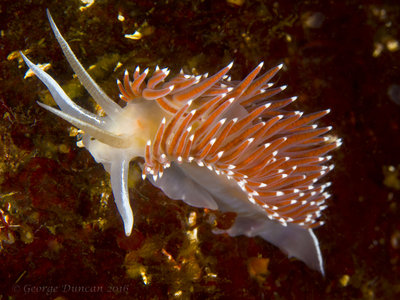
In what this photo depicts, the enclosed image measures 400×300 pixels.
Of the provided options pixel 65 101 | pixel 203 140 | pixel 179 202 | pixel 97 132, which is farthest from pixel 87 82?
pixel 179 202

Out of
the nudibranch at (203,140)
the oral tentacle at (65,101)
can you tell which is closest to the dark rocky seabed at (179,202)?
the nudibranch at (203,140)

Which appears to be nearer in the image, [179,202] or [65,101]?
[65,101]

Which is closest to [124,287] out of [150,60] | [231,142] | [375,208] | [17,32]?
[231,142]

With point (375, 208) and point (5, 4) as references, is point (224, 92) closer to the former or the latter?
point (5, 4)

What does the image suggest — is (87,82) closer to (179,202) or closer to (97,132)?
(97,132)

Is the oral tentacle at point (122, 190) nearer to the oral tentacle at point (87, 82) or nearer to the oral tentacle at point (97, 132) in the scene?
the oral tentacle at point (97, 132)

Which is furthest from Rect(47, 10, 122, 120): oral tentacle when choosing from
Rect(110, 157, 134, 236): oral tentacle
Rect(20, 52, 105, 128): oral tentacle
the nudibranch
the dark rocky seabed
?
the dark rocky seabed
